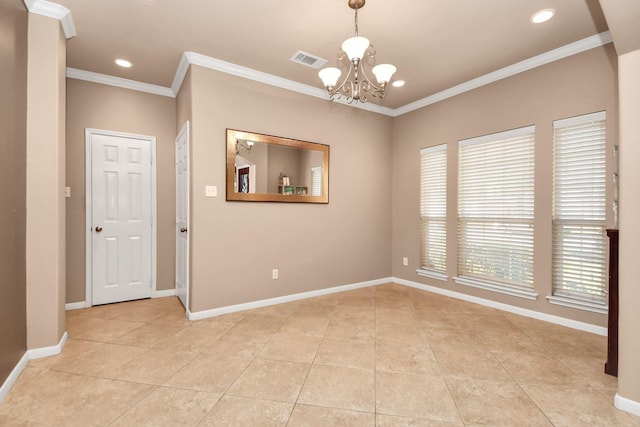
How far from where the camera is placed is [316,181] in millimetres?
4094

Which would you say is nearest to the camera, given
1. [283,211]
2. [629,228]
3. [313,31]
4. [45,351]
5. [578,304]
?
[629,228]

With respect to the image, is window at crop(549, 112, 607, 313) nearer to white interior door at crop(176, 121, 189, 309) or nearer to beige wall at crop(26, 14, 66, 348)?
white interior door at crop(176, 121, 189, 309)

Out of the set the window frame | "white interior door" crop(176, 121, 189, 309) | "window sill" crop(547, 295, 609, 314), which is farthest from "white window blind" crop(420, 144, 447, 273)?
"white interior door" crop(176, 121, 189, 309)

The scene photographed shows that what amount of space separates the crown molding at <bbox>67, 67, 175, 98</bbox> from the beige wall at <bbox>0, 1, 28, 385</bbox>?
132 cm

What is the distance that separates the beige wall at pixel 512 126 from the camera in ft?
9.45

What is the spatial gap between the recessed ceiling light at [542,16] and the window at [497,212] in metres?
1.08

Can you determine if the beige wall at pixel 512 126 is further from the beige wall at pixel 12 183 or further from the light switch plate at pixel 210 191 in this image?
the beige wall at pixel 12 183

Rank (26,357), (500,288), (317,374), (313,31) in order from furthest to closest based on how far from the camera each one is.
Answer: (500,288) → (313,31) → (26,357) → (317,374)

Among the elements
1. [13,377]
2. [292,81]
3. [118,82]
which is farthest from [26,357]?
[292,81]

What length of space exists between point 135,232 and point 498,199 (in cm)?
445

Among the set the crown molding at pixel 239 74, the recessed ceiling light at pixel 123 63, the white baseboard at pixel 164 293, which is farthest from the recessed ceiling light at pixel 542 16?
the white baseboard at pixel 164 293

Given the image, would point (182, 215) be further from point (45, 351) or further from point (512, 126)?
point (512, 126)

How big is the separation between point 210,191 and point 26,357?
1935 mm

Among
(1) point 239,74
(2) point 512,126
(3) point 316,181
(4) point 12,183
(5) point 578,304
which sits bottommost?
(5) point 578,304
